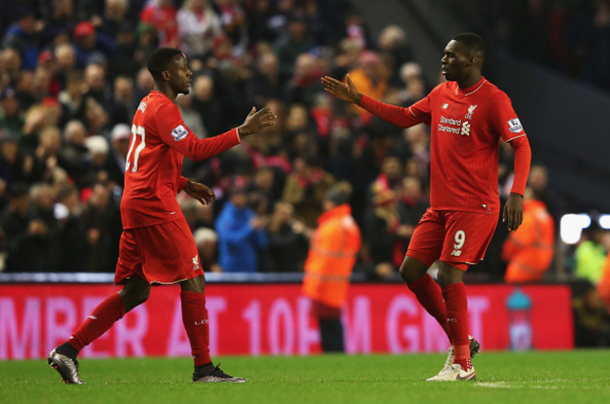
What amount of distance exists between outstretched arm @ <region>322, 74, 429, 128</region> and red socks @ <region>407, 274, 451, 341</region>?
1238 mm

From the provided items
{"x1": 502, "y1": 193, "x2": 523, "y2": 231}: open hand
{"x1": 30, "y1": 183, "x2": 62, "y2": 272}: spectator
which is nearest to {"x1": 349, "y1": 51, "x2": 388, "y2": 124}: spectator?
{"x1": 30, "y1": 183, "x2": 62, "y2": 272}: spectator

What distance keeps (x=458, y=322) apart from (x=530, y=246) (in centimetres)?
778

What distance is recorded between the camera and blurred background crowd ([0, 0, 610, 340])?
12.4 metres

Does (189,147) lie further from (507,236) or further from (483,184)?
(507,236)

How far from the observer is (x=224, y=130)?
1484 centimetres

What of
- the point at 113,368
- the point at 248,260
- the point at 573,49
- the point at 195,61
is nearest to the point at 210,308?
the point at 248,260

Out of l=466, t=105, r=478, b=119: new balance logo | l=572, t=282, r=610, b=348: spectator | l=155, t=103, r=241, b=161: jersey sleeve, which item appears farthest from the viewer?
l=572, t=282, r=610, b=348: spectator

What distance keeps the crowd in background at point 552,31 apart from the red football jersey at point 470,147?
41.5ft

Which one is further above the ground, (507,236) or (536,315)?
(507,236)

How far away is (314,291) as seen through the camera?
12789 millimetres

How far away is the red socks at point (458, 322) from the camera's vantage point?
287 inches

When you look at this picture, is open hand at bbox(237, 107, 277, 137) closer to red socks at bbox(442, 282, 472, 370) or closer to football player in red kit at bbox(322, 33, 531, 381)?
football player in red kit at bbox(322, 33, 531, 381)

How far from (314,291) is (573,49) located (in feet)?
33.0

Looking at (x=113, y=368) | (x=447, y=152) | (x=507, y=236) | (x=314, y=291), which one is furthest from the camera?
(x=507, y=236)
